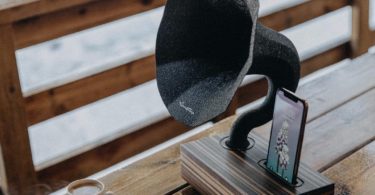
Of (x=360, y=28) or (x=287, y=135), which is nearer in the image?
(x=287, y=135)

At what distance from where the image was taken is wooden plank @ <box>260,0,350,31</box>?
2.66 meters

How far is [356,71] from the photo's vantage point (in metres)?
1.89

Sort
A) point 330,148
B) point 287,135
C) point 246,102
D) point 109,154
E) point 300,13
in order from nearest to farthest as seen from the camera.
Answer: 1. point 287,135
2. point 330,148
3. point 109,154
4. point 246,102
5. point 300,13

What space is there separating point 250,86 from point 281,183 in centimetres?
151

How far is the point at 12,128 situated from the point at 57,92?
0.22 m

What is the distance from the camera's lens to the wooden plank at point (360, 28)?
2898 mm

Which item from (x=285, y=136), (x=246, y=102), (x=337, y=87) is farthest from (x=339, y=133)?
(x=246, y=102)

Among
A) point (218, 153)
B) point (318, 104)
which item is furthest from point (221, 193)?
point (318, 104)

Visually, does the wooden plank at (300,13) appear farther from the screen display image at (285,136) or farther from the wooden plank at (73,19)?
the screen display image at (285,136)

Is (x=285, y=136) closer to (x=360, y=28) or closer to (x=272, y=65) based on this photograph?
(x=272, y=65)

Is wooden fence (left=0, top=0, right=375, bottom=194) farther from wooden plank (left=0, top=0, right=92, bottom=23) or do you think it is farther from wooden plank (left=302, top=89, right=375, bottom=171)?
wooden plank (left=302, top=89, right=375, bottom=171)

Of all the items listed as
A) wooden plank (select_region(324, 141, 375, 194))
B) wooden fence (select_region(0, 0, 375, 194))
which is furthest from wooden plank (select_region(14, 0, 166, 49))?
wooden plank (select_region(324, 141, 375, 194))

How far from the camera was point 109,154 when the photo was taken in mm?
2268

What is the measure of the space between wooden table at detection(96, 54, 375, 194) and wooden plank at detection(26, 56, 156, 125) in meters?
0.71
